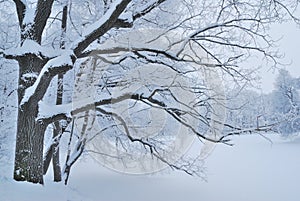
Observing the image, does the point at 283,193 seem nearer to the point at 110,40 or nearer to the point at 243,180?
the point at 243,180

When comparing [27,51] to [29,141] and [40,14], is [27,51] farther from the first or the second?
[29,141]

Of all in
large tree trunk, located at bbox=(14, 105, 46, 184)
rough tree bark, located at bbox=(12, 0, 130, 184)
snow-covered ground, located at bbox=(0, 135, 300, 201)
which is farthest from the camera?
snow-covered ground, located at bbox=(0, 135, 300, 201)

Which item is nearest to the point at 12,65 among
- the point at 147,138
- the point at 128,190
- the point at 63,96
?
the point at 63,96

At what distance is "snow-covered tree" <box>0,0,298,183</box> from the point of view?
405cm

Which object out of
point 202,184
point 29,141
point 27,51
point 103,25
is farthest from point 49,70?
Result: point 202,184

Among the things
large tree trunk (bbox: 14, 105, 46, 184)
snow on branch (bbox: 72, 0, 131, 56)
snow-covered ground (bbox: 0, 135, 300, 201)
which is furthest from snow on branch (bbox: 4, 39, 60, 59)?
snow-covered ground (bbox: 0, 135, 300, 201)

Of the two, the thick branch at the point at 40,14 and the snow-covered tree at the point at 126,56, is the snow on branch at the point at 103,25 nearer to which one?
the snow-covered tree at the point at 126,56

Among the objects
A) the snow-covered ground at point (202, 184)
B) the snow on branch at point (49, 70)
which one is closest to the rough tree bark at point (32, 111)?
the snow on branch at point (49, 70)

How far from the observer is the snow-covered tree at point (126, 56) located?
4055 millimetres

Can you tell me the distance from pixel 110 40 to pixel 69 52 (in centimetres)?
243

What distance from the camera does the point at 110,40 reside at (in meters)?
6.32

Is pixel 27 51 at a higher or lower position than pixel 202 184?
higher

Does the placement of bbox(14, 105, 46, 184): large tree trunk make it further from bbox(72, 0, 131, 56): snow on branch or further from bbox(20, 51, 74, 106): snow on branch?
bbox(72, 0, 131, 56): snow on branch

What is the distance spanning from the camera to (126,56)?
6344 mm
